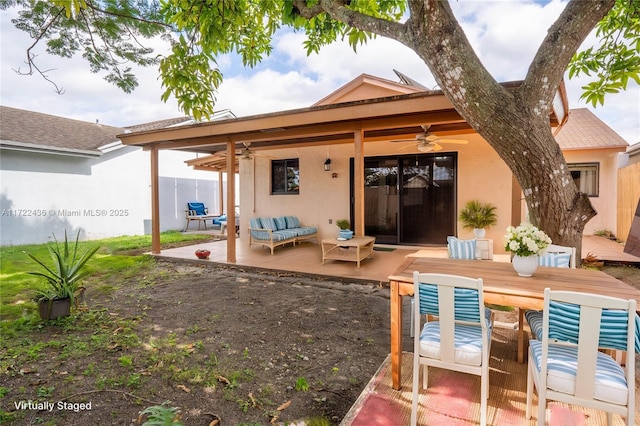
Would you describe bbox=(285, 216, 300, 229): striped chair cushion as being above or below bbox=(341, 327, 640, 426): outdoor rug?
above

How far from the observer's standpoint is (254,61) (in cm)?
445

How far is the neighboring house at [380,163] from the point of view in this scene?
592 cm

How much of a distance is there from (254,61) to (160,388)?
400 centimetres

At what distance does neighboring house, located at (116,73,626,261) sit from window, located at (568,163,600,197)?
0.03 meters

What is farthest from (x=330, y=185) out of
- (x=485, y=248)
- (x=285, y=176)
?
(x=485, y=248)

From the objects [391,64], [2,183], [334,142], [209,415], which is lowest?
[209,415]

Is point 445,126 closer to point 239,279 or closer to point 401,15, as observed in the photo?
point 401,15

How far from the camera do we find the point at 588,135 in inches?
427

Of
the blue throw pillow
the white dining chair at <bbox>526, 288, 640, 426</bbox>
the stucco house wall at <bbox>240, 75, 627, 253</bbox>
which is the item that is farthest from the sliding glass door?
the blue throw pillow

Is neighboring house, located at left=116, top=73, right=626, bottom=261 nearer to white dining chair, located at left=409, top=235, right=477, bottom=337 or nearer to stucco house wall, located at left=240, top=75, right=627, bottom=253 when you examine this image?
stucco house wall, located at left=240, top=75, right=627, bottom=253

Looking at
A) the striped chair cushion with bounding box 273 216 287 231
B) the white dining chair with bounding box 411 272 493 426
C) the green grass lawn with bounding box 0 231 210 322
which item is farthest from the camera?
the striped chair cushion with bounding box 273 216 287 231

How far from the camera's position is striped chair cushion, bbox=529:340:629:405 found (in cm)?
172

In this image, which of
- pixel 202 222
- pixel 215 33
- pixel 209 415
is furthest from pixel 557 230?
pixel 202 222

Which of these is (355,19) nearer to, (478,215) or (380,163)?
(380,163)
